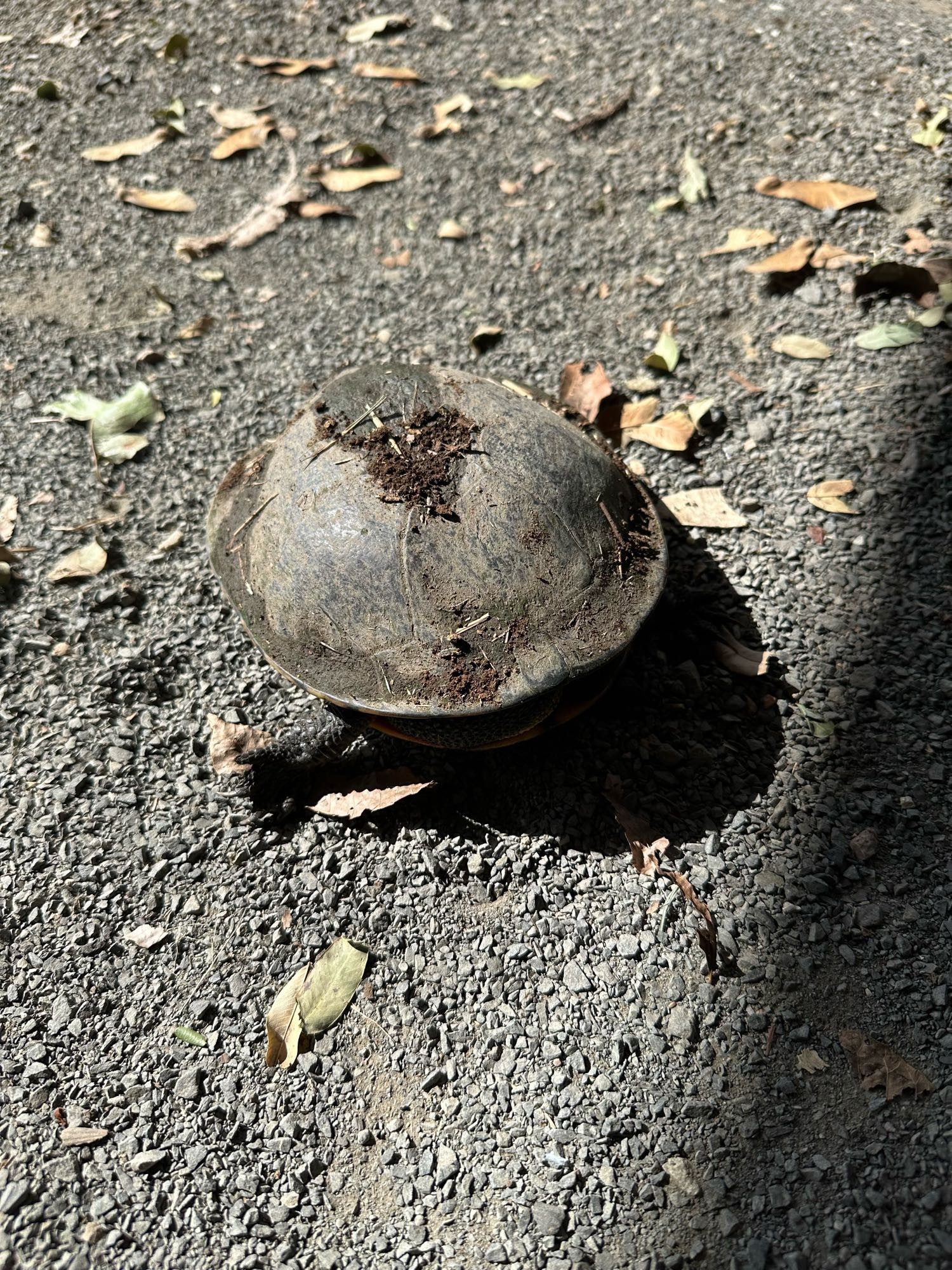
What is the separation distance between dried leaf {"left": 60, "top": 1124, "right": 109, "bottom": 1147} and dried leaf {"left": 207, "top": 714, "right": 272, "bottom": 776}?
0.99 m

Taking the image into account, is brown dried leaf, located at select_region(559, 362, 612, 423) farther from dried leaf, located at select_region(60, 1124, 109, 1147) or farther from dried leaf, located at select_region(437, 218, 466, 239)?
dried leaf, located at select_region(60, 1124, 109, 1147)

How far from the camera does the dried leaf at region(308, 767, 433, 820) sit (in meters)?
2.75

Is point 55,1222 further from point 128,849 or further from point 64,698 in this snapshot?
point 64,698

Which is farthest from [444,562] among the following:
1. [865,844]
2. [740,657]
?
[865,844]

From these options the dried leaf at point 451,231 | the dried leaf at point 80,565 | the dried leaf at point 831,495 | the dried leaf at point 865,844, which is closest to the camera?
the dried leaf at point 865,844

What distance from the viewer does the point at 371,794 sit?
2787 millimetres

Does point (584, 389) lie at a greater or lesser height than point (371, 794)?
greater

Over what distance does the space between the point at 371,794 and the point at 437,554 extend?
813mm

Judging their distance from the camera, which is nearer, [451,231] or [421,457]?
[421,457]

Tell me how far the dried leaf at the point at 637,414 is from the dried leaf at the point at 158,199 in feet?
8.15

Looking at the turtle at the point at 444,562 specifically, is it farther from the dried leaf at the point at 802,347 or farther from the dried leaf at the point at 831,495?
the dried leaf at the point at 802,347

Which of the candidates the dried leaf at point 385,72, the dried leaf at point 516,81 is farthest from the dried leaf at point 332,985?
the dried leaf at point 385,72

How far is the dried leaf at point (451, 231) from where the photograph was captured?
170 inches

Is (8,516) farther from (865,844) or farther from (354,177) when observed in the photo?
(865,844)
